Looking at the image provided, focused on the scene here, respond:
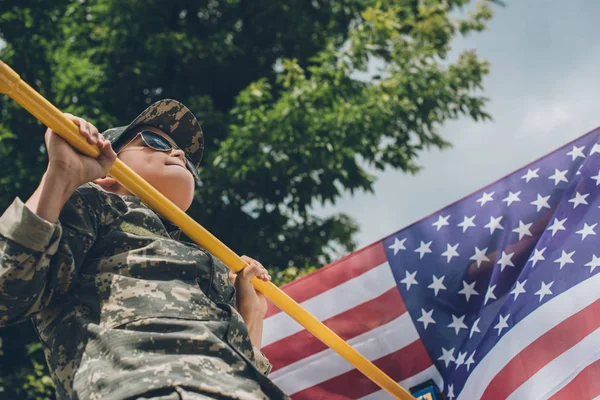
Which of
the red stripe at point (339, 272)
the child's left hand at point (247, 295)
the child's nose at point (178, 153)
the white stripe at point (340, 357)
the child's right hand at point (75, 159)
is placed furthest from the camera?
the red stripe at point (339, 272)

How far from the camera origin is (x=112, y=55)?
8383 millimetres

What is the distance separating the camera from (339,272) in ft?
13.2

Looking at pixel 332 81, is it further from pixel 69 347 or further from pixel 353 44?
pixel 69 347

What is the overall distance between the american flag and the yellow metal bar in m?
0.56

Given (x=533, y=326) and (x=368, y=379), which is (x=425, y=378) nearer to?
(x=368, y=379)

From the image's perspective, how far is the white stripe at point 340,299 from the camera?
12.8 feet

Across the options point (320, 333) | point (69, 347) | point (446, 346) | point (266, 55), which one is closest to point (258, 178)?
point (266, 55)

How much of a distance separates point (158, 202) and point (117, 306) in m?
0.42

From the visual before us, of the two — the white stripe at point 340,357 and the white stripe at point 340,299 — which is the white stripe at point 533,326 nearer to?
the white stripe at point 340,357

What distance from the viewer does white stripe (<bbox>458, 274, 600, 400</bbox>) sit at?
3.10 m

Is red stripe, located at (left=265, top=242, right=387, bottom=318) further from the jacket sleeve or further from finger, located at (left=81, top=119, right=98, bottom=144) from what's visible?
finger, located at (left=81, top=119, right=98, bottom=144)

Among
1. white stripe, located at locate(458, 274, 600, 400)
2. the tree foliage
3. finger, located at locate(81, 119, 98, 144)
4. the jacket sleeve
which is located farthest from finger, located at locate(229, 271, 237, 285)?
the tree foliage

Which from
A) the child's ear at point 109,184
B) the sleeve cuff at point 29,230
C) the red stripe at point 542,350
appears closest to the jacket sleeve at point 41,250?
the sleeve cuff at point 29,230

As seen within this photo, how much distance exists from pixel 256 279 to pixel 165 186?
441 millimetres
